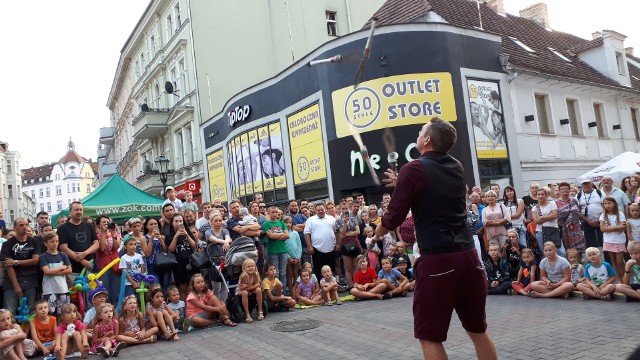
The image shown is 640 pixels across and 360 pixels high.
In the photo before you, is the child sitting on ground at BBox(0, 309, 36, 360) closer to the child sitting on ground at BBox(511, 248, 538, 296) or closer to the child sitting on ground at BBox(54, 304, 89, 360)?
the child sitting on ground at BBox(54, 304, 89, 360)

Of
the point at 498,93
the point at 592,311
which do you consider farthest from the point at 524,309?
the point at 498,93

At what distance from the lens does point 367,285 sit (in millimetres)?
9789

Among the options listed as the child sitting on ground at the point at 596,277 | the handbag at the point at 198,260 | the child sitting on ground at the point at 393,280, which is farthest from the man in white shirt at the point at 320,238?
the child sitting on ground at the point at 596,277

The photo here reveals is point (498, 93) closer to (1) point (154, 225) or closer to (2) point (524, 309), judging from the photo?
(2) point (524, 309)

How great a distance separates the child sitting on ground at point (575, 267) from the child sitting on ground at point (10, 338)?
317 inches

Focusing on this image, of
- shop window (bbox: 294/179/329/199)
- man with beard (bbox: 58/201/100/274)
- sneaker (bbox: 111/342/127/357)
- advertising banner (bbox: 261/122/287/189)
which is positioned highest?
advertising banner (bbox: 261/122/287/189)

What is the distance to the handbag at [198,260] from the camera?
28.4ft

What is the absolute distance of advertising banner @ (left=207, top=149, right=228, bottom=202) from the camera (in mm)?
24047

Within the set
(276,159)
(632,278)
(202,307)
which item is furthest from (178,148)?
(632,278)

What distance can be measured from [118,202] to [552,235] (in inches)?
424

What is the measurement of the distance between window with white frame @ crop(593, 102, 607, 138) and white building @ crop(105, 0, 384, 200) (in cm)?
1301

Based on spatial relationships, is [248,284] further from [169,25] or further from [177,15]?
[169,25]

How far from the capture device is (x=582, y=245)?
9852mm

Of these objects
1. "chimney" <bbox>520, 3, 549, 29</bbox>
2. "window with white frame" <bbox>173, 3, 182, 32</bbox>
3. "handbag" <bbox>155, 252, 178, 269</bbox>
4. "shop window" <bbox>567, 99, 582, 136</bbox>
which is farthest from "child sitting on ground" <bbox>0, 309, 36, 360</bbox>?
"chimney" <bbox>520, 3, 549, 29</bbox>
